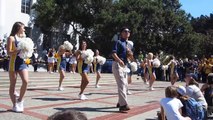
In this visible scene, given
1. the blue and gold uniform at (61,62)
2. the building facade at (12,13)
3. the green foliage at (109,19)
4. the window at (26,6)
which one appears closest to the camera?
the blue and gold uniform at (61,62)

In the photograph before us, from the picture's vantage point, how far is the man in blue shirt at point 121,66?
8711 mm

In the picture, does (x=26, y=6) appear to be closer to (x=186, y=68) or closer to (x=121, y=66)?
(x=186, y=68)

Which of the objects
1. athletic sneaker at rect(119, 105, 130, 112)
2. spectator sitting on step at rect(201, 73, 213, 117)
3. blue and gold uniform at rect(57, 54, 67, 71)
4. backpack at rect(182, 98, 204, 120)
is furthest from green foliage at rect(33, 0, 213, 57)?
backpack at rect(182, 98, 204, 120)

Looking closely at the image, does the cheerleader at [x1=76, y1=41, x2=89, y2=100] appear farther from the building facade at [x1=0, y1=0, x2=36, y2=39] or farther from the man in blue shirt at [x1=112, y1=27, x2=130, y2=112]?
the building facade at [x1=0, y1=0, x2=36, y2=39]

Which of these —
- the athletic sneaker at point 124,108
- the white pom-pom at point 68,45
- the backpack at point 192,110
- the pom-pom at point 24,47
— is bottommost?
the athletic sneaker at point 124,108

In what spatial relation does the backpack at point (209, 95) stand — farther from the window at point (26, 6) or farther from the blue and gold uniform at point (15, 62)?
the window at point (26, 6)

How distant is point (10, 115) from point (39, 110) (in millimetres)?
986

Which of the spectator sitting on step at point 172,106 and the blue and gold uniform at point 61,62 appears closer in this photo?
the spectator sitting on step at point 172,106

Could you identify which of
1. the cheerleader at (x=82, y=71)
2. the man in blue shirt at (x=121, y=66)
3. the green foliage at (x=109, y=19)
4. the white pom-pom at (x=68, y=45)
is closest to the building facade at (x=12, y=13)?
the green foliage at (x=109, y=19)

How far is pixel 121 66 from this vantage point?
8.80 m

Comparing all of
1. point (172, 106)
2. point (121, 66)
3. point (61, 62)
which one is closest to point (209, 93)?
point (121, 66)

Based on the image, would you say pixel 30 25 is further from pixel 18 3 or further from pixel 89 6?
pixel 89 6

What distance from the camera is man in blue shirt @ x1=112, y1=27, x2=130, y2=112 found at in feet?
28.6

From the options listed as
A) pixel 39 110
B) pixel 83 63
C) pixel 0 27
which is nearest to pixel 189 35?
pixel 0 27
